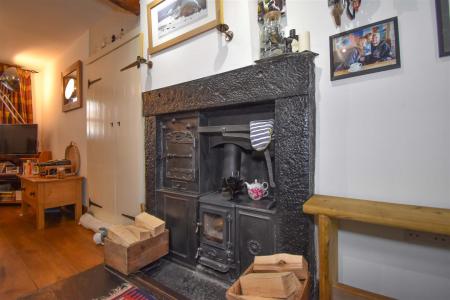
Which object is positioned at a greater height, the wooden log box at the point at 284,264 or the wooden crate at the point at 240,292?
the wooden log box at the point at 284,264

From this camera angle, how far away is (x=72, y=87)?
11.0ft

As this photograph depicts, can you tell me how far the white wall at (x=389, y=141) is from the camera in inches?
37.8

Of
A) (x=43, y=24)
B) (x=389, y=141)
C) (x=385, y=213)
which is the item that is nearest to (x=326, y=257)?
(x=385, y=213)

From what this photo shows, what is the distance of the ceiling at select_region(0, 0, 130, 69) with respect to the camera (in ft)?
7.87

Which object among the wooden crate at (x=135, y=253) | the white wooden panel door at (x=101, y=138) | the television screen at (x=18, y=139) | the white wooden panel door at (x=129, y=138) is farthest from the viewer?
the television screen at (x=18, y=139)

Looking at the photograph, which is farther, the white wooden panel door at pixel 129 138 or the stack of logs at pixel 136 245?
the white wooden panel door at pixel 129 138

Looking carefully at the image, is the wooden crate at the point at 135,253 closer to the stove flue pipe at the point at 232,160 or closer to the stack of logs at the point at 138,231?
the stack of logs at the point at 138,231

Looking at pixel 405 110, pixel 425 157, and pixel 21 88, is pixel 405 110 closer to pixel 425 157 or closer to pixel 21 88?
pixel 425 157

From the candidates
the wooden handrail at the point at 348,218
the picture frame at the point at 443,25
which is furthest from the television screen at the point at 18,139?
the picture frame at the point at 443,25

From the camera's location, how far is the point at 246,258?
139 cm

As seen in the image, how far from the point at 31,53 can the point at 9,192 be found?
6.97ft

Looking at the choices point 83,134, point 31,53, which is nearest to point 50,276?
point 83,134

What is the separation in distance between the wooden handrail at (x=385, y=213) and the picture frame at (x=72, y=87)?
127 inches

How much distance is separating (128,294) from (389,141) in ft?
5.12
